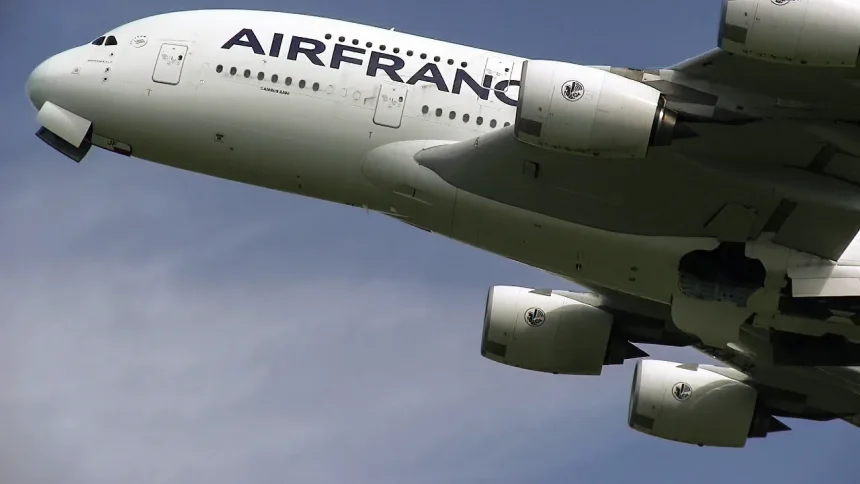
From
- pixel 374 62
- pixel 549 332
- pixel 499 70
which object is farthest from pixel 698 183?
pixel 549 332

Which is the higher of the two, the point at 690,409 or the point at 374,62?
the point at 374,62

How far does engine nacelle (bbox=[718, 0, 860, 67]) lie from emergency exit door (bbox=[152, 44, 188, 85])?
13600 mm

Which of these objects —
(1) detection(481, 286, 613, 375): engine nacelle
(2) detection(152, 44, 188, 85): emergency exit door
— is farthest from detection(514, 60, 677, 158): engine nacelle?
(2) detection(152, 44, 188, 85): emergency exit door

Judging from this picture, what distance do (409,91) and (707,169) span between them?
6.82 m

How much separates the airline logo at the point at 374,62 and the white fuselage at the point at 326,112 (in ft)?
0.10

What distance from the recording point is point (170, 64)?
3578 cm

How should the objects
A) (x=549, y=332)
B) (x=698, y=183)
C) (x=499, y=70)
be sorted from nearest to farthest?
(x=698, y=183) → (x=499, y=70) → (x=549, y=332)

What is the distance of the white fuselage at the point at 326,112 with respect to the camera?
109 ft

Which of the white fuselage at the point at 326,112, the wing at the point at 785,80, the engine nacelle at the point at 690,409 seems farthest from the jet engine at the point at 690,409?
the wing at the point at 785,80

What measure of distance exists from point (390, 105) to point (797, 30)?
32.6 feet

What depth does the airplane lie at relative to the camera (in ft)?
96.6

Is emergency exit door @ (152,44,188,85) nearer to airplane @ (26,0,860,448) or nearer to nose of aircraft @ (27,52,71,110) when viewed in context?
airplane @ (26,0,860,448)

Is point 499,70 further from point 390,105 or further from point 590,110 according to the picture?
point 590,110

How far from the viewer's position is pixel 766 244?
32.2 metres
